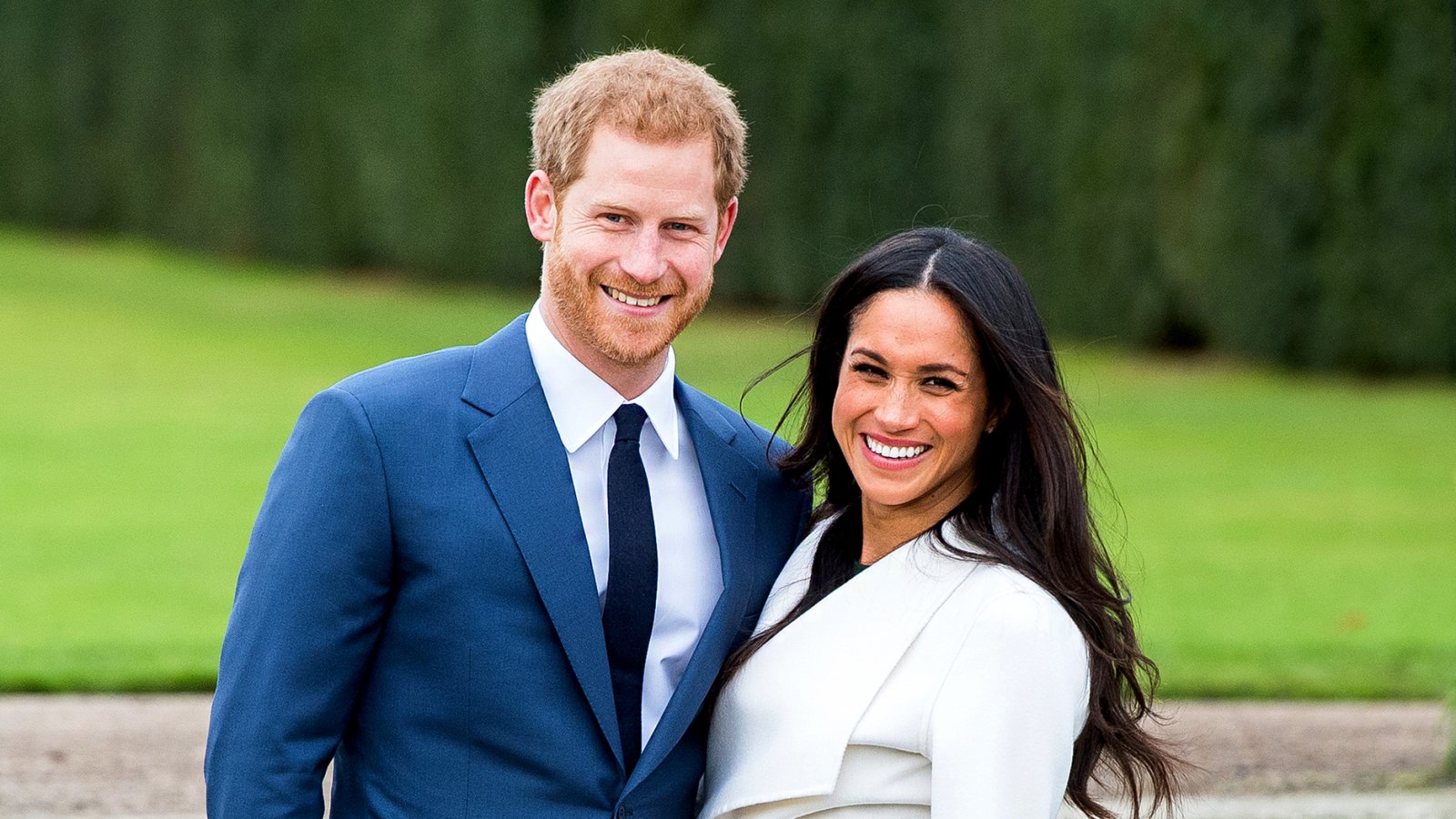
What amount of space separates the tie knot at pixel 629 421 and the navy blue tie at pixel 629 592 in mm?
42

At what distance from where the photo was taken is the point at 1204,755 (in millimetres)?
5551

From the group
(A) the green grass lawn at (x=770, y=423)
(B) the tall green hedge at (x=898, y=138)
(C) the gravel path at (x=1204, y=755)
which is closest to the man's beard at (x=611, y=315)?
(A) the green grass lawn at (x=770, y=423)

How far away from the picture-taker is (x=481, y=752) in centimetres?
241

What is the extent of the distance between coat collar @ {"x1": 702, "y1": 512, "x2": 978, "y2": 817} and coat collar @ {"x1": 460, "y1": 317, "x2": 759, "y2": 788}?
9cm

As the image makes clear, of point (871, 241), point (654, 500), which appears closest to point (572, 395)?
point (654, 500)

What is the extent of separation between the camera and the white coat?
2420mm

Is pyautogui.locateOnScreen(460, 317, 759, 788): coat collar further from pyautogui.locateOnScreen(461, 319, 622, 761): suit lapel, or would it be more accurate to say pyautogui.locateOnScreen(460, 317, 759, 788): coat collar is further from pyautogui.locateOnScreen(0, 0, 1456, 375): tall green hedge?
pyautogui.locateOnScreen(0, 0, 1456, 375): tall green hedge

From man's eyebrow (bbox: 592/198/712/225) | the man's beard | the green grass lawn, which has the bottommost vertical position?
the green grass lawn

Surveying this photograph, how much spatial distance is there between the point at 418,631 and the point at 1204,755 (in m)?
3.80

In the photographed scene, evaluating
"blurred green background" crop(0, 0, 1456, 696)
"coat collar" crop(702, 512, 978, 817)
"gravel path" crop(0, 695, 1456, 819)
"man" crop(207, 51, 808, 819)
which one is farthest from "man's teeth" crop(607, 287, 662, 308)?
"gravel path" crop(0, 695, 1456, 819)

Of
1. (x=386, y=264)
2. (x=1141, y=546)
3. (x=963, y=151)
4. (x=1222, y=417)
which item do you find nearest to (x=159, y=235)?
(x=386, y=264)

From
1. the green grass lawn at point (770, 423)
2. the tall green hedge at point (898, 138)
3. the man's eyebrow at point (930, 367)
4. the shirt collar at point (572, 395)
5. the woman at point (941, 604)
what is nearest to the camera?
the woman at point (941, 604)

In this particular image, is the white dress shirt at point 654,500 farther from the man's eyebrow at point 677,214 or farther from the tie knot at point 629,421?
the man's eyebrow at point 677,214

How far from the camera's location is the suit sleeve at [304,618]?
2.33 meters
